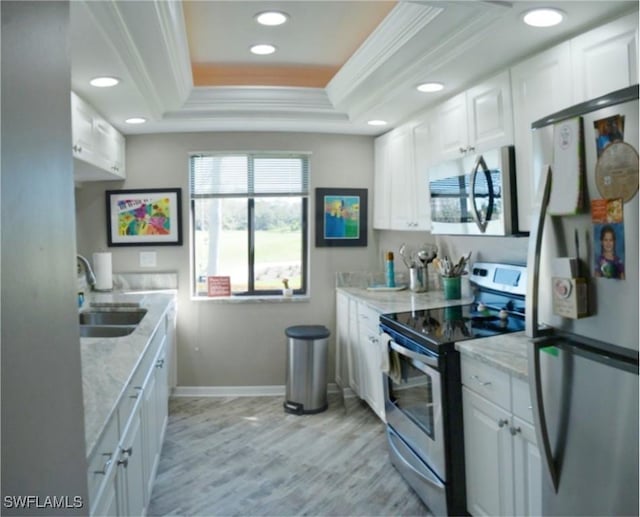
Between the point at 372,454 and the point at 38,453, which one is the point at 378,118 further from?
the point at 38,453

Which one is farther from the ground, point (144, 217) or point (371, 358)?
point (144, 217)

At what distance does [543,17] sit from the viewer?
1.88 m

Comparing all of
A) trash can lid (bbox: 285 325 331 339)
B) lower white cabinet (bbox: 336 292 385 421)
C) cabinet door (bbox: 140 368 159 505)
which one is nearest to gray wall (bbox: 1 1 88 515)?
cabinet door (bbox: 140 368 159 505)

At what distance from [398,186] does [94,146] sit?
2.21 metres

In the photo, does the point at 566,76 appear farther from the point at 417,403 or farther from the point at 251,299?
the point at 251,299

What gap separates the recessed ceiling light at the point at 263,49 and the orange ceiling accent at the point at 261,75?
0.27 m

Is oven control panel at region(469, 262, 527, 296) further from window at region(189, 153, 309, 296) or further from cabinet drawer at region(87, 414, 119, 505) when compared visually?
cabinet drawer at region(87, 414, 119, 505)

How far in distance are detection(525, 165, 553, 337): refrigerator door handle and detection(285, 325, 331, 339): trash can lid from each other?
245 centimetres

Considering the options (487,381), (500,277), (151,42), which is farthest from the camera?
(500,277)

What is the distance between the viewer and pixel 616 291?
1.16m

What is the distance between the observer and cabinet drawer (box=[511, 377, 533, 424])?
1.73 m

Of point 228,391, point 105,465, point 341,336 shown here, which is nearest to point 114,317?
point 228,391

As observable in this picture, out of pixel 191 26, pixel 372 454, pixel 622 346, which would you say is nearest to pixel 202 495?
pixel 372 454

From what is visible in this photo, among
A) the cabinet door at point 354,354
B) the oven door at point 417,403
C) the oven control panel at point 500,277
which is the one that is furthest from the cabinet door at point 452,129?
the cabinet door at point 354,354
